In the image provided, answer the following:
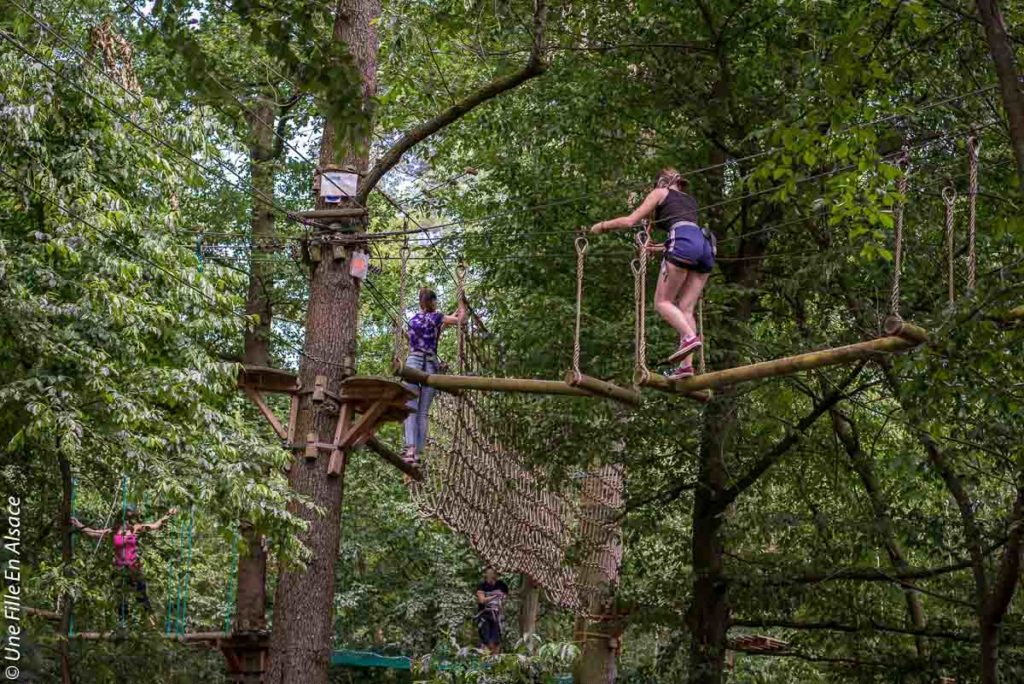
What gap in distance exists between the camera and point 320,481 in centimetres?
→ 788

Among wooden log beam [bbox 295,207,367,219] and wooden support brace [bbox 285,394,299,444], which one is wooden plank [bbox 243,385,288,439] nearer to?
wooden support brace [bbox 285,394,299,444]

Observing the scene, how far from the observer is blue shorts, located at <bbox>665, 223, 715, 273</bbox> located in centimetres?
633

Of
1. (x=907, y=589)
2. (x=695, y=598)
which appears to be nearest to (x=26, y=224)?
(x=695, y=598)

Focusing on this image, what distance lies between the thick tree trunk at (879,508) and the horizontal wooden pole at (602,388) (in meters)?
3.93

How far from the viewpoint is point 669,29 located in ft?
33.0

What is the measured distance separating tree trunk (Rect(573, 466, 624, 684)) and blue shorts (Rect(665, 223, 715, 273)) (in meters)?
4.52

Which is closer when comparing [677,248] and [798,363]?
[798,363]

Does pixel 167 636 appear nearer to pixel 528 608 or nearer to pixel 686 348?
pixel 686 348

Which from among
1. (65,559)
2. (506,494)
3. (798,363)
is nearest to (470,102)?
(506,494)

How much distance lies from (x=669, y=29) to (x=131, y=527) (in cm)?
532

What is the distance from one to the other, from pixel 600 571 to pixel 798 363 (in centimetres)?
558

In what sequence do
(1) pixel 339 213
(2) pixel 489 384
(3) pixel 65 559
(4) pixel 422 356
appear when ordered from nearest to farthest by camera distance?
(2) pixel 489 384
(3) pixel 65 559
(1) pixel 339 213
(4) pixel 422 356

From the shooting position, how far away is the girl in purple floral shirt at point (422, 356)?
8.11 m

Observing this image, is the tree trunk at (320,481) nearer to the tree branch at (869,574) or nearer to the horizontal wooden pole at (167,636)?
the horizontal wooden pole at (167,636)
